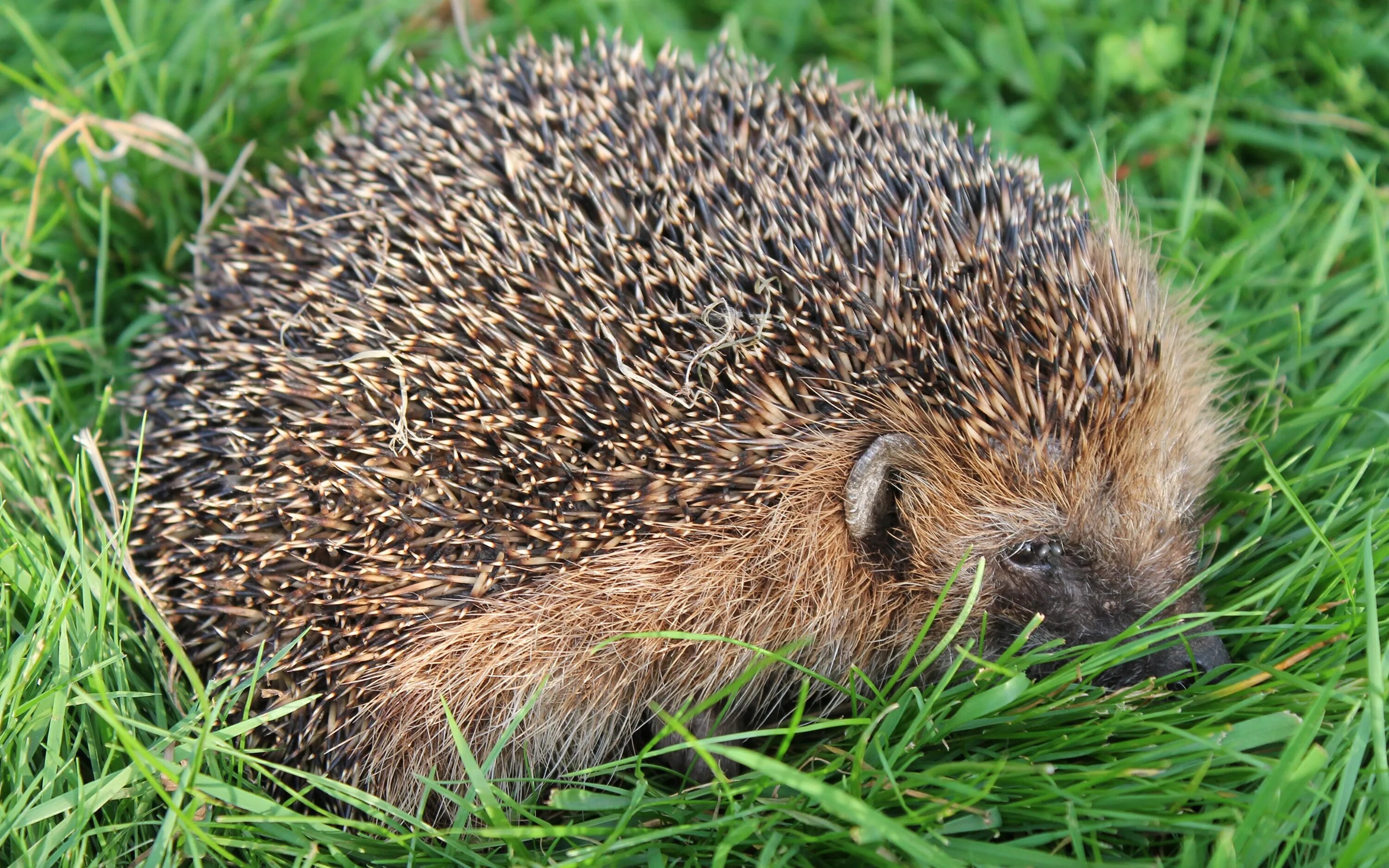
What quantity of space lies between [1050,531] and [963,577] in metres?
0.26

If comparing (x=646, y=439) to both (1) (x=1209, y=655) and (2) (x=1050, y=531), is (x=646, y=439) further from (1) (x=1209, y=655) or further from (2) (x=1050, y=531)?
(1) (x=1209, y=655)

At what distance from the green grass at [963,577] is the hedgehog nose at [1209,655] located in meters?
0.06

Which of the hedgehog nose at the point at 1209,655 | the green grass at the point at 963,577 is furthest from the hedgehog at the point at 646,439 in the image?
the green grass at the point at 963,577

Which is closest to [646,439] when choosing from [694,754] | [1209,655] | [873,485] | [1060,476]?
[873,485]

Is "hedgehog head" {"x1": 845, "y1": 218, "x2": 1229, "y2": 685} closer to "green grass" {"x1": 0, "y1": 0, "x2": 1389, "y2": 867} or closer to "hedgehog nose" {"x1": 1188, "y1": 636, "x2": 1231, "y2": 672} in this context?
"hedgehog nose" {"x1": 1188, "y1": 636, "x2": 1231, "y2": 672}

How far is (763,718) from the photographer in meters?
3.28

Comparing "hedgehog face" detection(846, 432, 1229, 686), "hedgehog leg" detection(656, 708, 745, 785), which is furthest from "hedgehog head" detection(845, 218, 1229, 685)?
"hedgehog leg" detection(656, 708, 745, 785)

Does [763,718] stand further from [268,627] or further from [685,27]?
[685,27]

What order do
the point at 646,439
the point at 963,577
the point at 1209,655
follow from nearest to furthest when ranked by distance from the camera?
the point at 646,439, the point at 1209,655, the point at 963,577

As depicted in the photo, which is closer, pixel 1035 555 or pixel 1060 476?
pixel 1060 476

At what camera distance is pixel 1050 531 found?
9.49 ft

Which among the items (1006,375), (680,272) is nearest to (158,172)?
(680,272)

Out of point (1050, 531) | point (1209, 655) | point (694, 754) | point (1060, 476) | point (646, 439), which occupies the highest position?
point (1060, 476)

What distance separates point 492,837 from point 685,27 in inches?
149
